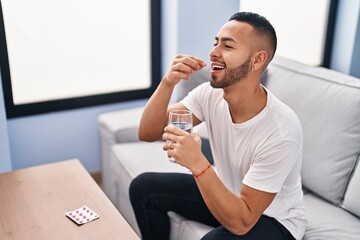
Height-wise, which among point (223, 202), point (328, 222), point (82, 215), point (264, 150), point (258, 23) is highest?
point (258, 23)

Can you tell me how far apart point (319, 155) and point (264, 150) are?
53 centimetres

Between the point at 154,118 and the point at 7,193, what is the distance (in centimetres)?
65

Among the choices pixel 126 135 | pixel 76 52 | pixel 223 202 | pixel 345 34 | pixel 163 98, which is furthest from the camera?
pixel 345 34

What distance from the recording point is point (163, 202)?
165cm

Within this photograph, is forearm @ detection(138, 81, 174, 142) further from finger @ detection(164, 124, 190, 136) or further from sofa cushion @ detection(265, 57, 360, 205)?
sofa cushion @ detection(265, 57, 360, 205)

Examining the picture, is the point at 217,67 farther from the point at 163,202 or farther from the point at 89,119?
the point at 89,119

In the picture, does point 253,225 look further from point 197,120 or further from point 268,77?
point 268,77

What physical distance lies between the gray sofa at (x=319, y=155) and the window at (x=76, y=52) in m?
0.61

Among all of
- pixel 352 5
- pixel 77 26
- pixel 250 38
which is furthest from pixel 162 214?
pixel 352 5

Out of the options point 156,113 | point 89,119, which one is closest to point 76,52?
point 89,119

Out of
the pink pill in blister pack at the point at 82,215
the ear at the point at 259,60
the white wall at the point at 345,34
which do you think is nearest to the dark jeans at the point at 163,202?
the pink pill in blister pack at the point at 82,215

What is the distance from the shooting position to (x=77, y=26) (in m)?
2.44

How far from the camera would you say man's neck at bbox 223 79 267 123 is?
57.7 inches

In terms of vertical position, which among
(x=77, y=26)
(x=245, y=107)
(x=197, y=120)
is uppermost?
(x=77, y=26)
